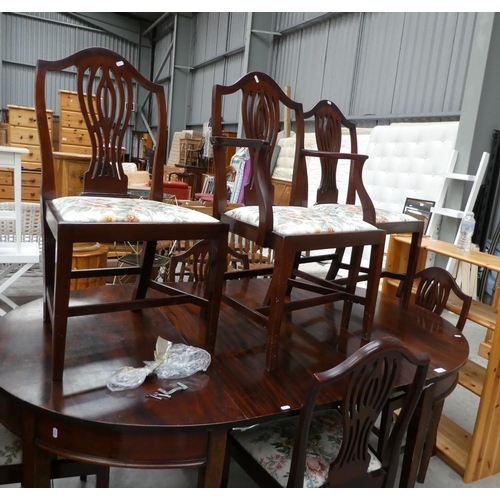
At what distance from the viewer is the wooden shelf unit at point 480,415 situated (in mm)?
1655

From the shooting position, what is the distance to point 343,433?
100 centimetres

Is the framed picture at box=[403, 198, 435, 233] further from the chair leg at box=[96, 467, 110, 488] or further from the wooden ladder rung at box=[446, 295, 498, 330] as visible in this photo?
the chair leg at box=[96, 467, 110, 488]

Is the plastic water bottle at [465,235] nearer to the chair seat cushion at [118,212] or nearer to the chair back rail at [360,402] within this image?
the chair back rail at [360,402]

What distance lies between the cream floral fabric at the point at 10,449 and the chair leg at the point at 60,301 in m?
0.20

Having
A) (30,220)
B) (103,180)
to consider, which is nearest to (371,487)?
(103,180)

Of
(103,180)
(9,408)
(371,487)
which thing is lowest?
(371,487)

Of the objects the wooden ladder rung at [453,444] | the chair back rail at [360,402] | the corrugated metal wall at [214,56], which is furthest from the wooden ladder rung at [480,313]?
the corrugated metal wall at [214,56]

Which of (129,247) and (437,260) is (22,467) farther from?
(437,260)

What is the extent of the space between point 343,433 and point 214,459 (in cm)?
30

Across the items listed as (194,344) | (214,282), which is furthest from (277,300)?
(194,344)

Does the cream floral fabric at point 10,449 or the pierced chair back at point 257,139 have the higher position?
the pierced chair back at point 257,139

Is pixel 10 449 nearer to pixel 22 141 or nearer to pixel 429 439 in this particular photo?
pixel 429 439

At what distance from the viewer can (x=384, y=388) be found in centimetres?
102
